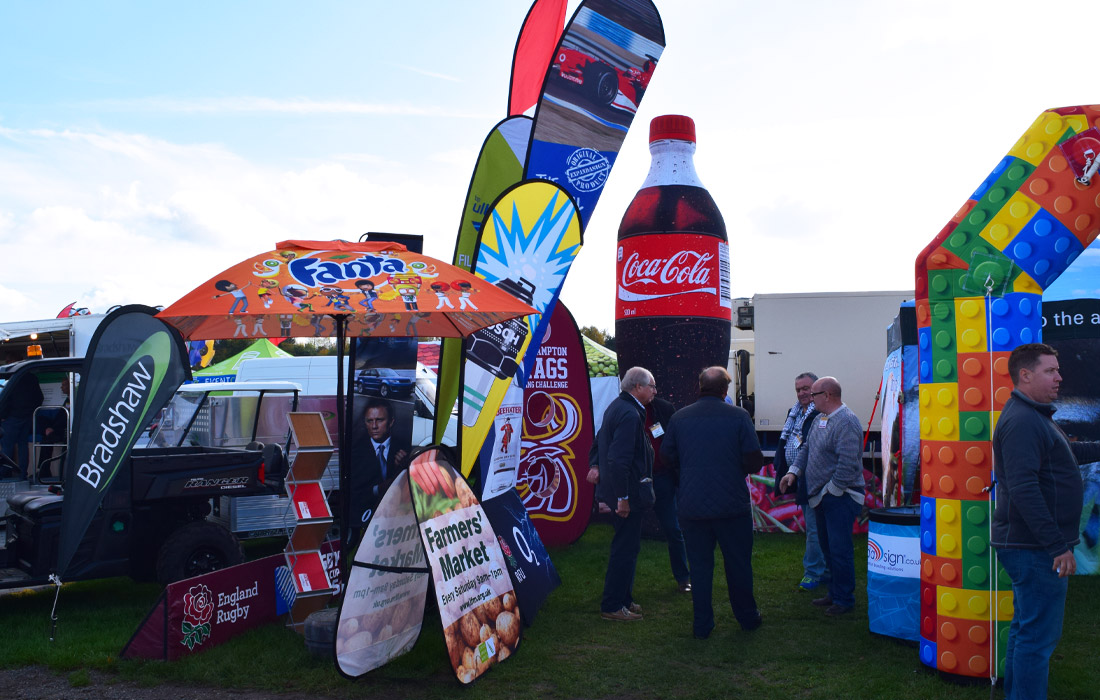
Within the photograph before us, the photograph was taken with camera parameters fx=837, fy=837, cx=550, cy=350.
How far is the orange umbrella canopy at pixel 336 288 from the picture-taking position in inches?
153

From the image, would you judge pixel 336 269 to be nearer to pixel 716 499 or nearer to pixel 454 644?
pixel 454 644

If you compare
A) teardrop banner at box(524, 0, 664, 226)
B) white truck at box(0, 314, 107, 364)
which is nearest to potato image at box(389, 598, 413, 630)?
teardrop banner at box(524, 0, 664, 226)

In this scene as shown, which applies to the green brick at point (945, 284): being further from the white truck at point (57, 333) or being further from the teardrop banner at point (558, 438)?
the white truck at point (57, 333)

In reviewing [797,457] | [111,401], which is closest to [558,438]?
[797,457]

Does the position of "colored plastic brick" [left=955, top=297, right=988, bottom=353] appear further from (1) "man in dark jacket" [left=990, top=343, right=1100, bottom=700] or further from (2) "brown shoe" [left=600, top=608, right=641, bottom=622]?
(2) "brown shoe" [left=600, top=608, right=641, bottom=622]

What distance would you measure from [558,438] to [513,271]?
288 cm

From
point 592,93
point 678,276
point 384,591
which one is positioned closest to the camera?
point 384,591

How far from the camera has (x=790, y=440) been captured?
693 cm

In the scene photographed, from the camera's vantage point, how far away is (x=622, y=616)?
5680 mm

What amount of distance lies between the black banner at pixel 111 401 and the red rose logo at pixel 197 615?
76 cm

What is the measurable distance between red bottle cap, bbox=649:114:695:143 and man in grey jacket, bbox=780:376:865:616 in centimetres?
342

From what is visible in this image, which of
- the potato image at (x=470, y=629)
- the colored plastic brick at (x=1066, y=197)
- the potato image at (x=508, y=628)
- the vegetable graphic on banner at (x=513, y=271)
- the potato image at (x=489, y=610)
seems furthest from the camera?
the vegetable graphic on banner at (x=513, y=271)

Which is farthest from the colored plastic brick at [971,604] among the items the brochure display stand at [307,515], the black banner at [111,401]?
the black banner at [111,401]

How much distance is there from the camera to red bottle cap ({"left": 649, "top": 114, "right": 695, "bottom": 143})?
8359mm
